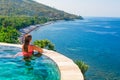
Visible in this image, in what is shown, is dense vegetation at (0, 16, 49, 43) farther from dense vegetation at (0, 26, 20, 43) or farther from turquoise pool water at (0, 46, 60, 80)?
turquoise pool water at (0, 46, 60, 80)

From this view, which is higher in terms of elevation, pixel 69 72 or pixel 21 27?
pixel 69 72

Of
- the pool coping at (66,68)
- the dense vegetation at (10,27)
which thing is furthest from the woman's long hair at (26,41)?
the dense vegetation at (10,27)

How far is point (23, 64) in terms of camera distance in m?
17.1

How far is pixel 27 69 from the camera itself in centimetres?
1616

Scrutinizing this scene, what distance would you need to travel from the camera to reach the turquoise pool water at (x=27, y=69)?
14492mm

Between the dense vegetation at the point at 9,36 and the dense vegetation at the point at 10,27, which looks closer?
the dense vegetation at the point at 9,36

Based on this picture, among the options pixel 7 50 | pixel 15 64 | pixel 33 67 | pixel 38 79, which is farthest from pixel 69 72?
pixel 7 50

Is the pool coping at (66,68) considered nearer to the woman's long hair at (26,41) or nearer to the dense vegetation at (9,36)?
the woman's long hair at (26,41)

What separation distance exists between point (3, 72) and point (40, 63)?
2.64 meters

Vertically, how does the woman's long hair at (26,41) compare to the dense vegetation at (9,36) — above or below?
above

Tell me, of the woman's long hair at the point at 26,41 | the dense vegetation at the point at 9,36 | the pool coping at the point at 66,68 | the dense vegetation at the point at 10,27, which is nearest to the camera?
the pool coping at the point at 66,68

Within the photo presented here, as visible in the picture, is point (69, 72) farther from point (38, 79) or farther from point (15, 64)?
point (15, 64)

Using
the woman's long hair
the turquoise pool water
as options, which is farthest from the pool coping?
the woman's long hair

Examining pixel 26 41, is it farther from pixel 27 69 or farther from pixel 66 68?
pixel 66 68
